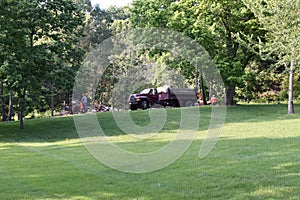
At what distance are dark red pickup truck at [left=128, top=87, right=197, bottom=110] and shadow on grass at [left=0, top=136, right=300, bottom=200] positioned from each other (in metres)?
14.4

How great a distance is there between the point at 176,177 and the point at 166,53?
1615 centimetres

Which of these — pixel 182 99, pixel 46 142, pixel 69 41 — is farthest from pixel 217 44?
pixel 46 142

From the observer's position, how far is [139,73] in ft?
109

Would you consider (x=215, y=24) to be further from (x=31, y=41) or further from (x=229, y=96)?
(x=31, y=41)

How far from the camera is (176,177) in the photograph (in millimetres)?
6887

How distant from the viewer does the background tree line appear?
618 inches

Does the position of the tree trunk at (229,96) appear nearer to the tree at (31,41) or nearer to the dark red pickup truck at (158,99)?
the dark red pickup truck at (158,99)

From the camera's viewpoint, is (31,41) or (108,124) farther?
(108,124)

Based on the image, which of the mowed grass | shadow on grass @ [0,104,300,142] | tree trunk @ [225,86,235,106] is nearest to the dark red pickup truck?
tree trunk @ [225,86,235,106]

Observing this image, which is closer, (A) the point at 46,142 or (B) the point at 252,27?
(A) the point at 46,142

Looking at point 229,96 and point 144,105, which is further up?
point 229,96

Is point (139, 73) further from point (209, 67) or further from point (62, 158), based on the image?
point (62, 158)

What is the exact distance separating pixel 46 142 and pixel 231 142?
7.11 meters

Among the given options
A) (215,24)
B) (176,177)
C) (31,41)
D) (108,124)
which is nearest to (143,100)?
(108,124)
